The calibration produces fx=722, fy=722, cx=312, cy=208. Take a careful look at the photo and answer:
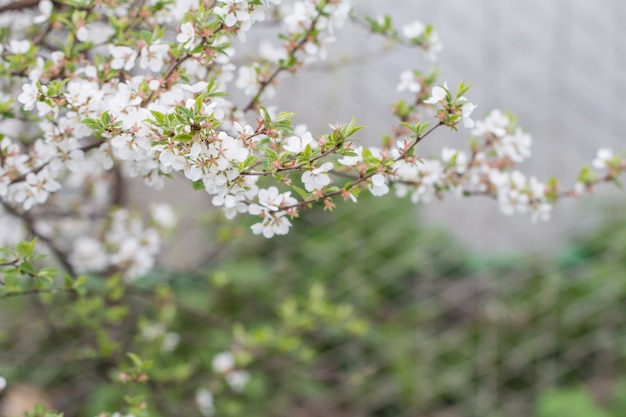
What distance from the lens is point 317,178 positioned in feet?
2.73

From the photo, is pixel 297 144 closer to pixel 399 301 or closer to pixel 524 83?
pixel 399 301

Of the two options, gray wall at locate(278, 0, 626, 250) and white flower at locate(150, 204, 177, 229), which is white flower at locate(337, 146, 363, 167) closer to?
white flower at locate(150, 204, 177, 229)

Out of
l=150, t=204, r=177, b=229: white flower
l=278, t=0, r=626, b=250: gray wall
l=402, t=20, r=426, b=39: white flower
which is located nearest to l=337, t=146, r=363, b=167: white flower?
l=402, t=20, r=426, b=39: white flower

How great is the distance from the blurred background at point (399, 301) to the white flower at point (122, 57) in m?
1.01

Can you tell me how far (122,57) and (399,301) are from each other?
6.59 ft

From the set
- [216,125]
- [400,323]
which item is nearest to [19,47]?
[216,125]

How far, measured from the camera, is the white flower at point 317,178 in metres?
0.83

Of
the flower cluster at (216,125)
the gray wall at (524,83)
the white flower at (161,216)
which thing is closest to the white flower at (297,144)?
the flower cluster at (216,125)

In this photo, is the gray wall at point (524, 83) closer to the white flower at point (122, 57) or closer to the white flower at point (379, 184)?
the white flower at point (122, 57)

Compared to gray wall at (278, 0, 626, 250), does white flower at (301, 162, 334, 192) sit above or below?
below

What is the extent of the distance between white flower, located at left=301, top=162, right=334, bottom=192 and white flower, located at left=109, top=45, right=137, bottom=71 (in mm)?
330

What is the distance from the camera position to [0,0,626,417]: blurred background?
2357 millimetres

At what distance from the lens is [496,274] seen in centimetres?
286

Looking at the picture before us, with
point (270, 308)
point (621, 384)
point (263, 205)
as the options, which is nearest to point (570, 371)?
point (621, 384)
